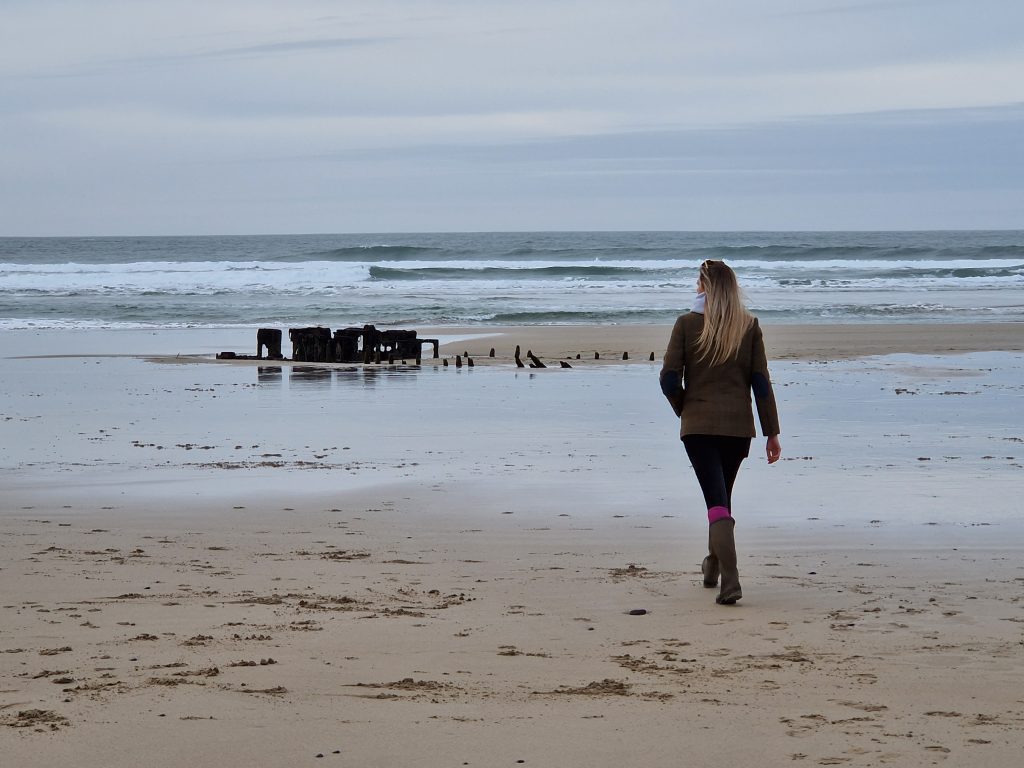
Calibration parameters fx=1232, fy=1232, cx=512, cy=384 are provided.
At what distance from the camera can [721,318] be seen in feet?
18.1

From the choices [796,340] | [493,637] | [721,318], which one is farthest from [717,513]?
[796,340]

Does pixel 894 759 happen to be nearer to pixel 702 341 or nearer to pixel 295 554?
pixel 702 341

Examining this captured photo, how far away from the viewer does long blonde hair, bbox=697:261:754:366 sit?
5.52 m

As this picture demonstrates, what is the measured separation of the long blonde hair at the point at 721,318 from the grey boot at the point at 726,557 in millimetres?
736

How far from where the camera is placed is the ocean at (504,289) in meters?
33.5

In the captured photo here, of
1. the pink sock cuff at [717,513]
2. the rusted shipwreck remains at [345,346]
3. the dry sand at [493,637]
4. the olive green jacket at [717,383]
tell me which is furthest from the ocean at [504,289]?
the pink sock cuff at [717,513]

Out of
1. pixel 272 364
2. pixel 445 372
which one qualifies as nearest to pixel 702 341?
pixel 445 372

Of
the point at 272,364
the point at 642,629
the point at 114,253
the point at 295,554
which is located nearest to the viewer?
the point at 642,629

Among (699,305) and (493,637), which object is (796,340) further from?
(493,637)

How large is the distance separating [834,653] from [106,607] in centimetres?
296

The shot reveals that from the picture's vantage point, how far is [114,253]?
92.4 metres

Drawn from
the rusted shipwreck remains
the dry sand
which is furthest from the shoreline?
the dry sand

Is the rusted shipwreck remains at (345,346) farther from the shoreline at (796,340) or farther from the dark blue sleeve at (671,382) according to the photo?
the dark blue sleeve at (671,382)

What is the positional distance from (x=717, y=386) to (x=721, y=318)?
1.01 feet
